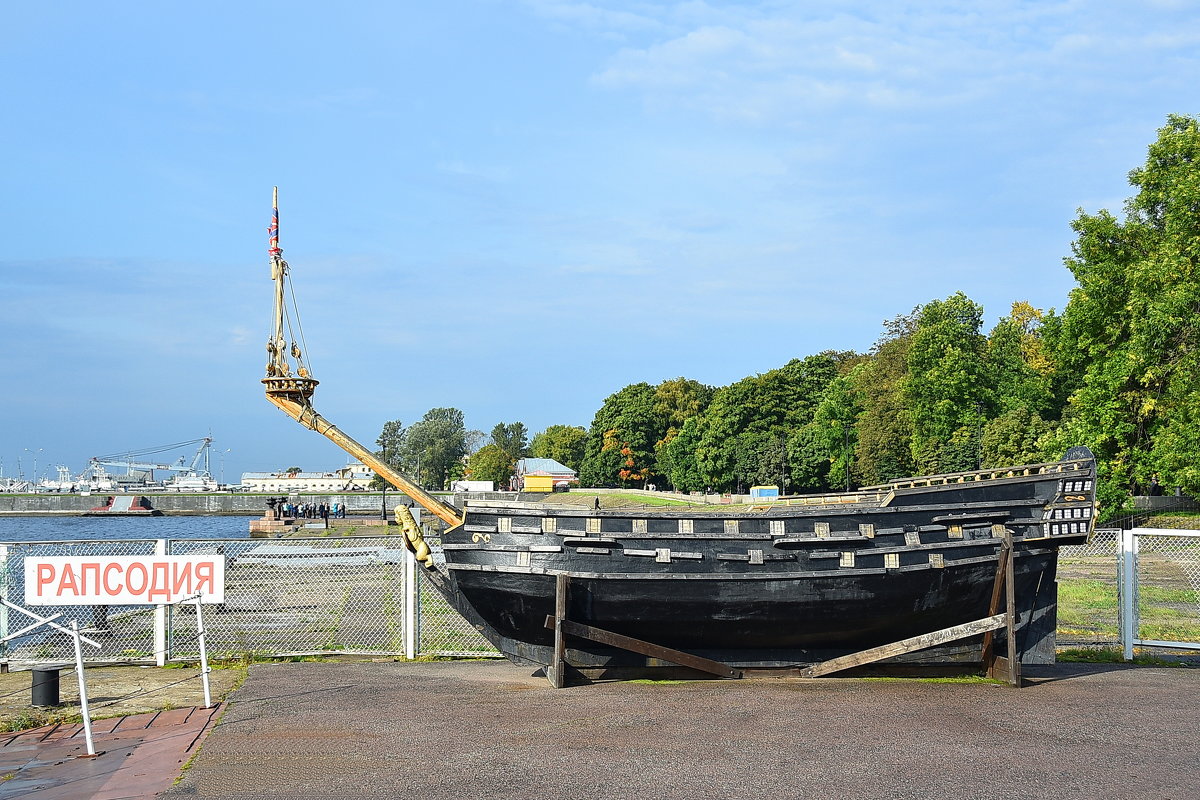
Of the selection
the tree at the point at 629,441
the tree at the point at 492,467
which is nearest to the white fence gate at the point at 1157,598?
the tree at the point at 629,441

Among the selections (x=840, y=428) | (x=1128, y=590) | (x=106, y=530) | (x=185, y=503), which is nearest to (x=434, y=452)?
(x=185, y=503)

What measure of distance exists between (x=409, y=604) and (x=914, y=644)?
629cm

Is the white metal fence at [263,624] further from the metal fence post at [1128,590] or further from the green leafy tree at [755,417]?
the green leafy tree at [755,417]

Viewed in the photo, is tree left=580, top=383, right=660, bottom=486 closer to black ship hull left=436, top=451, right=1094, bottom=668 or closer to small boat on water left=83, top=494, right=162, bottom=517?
small boat on water left=83, top=494, right=162, bottom=517

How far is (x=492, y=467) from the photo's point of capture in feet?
492

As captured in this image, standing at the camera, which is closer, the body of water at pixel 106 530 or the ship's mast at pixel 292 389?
the ship's mast at pixel 292 389

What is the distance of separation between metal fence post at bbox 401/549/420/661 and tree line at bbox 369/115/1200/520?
→ 31212mm

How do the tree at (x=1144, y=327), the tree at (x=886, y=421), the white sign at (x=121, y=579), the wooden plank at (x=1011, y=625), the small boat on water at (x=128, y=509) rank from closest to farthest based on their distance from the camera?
1. the white sign at (x=121, y=579)
2. the wooden plank at (x=1011, y=625)
3. the tree at (x=1144, y=327)
4. the tree at (x=886, y=421)
5. the small boat on water at (x=128, y=509)

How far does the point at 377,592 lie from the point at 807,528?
1326cm

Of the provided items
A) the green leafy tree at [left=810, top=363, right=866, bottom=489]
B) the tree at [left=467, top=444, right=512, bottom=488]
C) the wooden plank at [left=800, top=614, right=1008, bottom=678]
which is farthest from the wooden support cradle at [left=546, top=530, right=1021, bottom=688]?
the tree at [left=467, top=444, right=512, bottom=488]

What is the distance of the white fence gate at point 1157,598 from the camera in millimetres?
12367

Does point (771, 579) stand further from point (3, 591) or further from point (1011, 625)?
point (3, 591)

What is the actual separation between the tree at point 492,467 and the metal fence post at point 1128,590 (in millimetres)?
136111

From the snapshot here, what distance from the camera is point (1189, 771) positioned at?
→ 7578 mm
